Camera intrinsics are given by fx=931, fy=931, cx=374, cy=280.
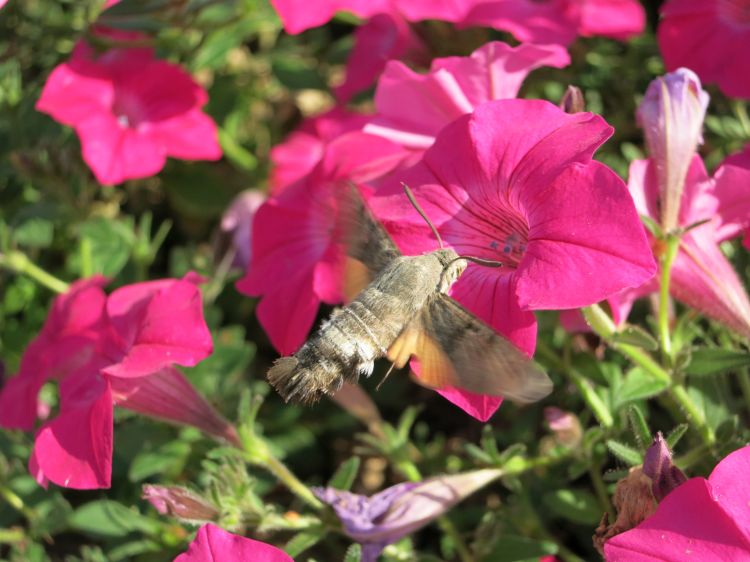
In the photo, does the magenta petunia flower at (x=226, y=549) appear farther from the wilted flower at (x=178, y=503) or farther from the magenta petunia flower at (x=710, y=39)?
the magenta petunia flower at (x=710, y=39)

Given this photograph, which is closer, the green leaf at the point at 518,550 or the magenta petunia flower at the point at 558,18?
the green leaf at the point at 518,550

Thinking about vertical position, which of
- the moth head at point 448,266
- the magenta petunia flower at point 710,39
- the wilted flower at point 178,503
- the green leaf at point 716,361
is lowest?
the wilted flower at point 178,503

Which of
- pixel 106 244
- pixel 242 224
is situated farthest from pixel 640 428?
pixel 106 244

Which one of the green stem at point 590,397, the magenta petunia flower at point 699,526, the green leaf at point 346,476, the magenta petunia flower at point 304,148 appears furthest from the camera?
the magenta petunia flower at point 304,148

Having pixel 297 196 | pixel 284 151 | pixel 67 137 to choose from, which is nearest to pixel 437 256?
pixel 297 196

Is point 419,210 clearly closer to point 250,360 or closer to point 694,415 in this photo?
point 694,415

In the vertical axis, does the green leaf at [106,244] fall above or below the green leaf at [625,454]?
below

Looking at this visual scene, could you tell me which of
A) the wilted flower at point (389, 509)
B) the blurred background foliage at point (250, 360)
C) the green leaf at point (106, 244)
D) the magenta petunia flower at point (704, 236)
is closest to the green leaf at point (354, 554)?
the wilted flower at point (389, 509)

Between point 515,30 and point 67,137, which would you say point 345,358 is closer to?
point 515,30
